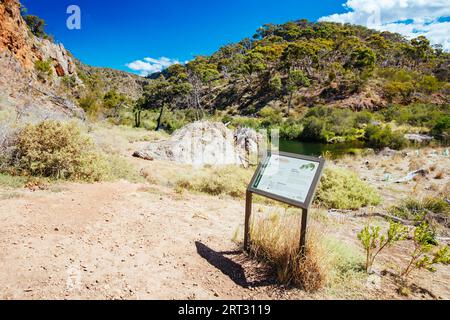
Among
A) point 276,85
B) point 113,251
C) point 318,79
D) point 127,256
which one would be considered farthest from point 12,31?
point 318,79

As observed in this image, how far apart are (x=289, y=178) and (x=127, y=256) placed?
6.78 feet

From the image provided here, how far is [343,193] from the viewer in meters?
8.23

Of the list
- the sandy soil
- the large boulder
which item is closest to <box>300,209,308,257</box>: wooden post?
the sandy soil

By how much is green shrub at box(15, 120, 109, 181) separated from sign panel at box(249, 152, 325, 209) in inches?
177

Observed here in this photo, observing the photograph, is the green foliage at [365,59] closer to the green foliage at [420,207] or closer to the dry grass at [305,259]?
the green foliage at [420,207]

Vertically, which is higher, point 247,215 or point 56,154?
point 56,154

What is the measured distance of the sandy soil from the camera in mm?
2744

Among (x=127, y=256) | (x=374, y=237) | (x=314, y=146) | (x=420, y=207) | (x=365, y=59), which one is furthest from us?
(x=365, y=59)

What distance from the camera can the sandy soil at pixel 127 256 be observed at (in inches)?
108

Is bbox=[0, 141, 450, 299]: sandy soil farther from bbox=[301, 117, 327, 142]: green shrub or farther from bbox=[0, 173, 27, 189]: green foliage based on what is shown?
bbox=[301, 117, 327, 142]: green shrub

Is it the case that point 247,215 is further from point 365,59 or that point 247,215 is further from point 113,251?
point 365,59

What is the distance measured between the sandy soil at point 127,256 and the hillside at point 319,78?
1244 inches

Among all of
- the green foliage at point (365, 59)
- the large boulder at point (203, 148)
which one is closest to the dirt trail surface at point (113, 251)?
the large boulder at point (203, 148)

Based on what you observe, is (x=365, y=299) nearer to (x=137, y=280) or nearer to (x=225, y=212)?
(x=137, y=280)
